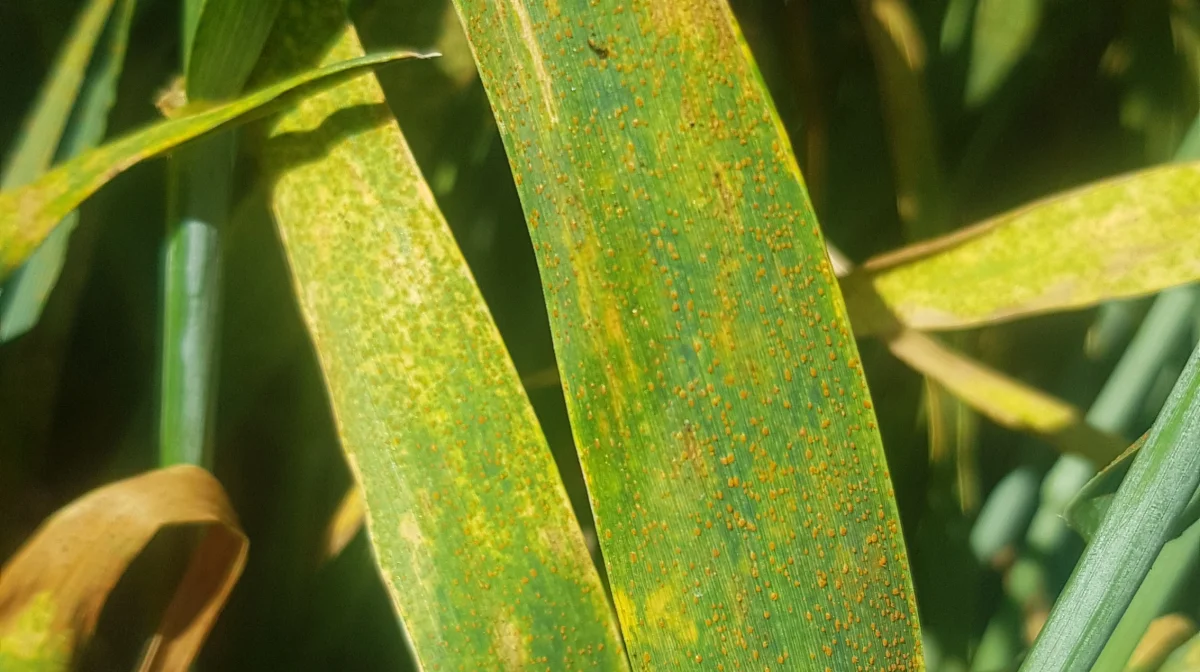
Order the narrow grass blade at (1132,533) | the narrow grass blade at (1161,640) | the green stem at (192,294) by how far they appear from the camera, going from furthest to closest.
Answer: the narrow grass blade at (1161,640), the green stem at (192,294), the narrow grass blade at (1132,533)

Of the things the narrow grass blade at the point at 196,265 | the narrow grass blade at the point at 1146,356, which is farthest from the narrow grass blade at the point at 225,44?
the narrow grass blade at the point at 1146,356

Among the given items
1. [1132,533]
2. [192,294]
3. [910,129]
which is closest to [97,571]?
[192,294]

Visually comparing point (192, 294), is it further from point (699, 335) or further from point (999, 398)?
A: point (999, 398)

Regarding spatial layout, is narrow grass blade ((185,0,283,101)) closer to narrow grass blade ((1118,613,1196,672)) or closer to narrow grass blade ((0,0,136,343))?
narrow grass blade ((0,0,136,343))

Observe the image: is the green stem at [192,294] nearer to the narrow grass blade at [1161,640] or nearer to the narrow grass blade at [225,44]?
the narrow grass blade at [225,44]

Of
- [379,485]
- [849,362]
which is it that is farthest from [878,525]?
[379,485]

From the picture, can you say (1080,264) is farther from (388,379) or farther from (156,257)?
(156,257)
